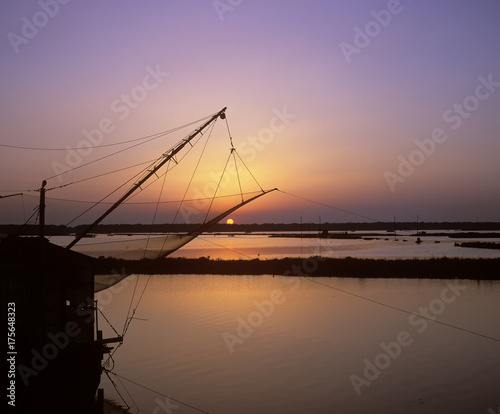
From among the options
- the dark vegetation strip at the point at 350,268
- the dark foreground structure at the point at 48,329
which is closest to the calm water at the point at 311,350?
the dark foreground structure at the point at 48,329

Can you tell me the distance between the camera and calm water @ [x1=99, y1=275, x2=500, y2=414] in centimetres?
1864

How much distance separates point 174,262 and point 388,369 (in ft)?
124

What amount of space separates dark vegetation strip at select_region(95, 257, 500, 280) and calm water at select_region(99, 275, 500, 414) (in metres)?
6.04

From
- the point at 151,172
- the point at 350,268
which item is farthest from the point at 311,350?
the point at 350,268

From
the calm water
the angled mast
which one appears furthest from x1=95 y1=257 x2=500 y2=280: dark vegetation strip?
the angled mast

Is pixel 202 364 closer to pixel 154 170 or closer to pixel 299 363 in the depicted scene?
pixel 299 363

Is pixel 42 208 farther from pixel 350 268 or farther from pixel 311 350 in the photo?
pixel 350 268

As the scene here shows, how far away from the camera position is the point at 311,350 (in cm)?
2506

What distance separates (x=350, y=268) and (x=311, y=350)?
26.7m

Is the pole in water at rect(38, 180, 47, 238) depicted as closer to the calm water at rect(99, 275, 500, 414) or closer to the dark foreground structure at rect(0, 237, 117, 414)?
the dark foreground structure at rect(0, 237, 117, 414)

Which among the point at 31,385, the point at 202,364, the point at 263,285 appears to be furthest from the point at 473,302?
the point at 31,385

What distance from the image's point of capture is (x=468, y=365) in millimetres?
22219

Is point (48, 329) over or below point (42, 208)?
below

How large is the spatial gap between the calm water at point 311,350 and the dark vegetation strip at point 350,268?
6039mm
